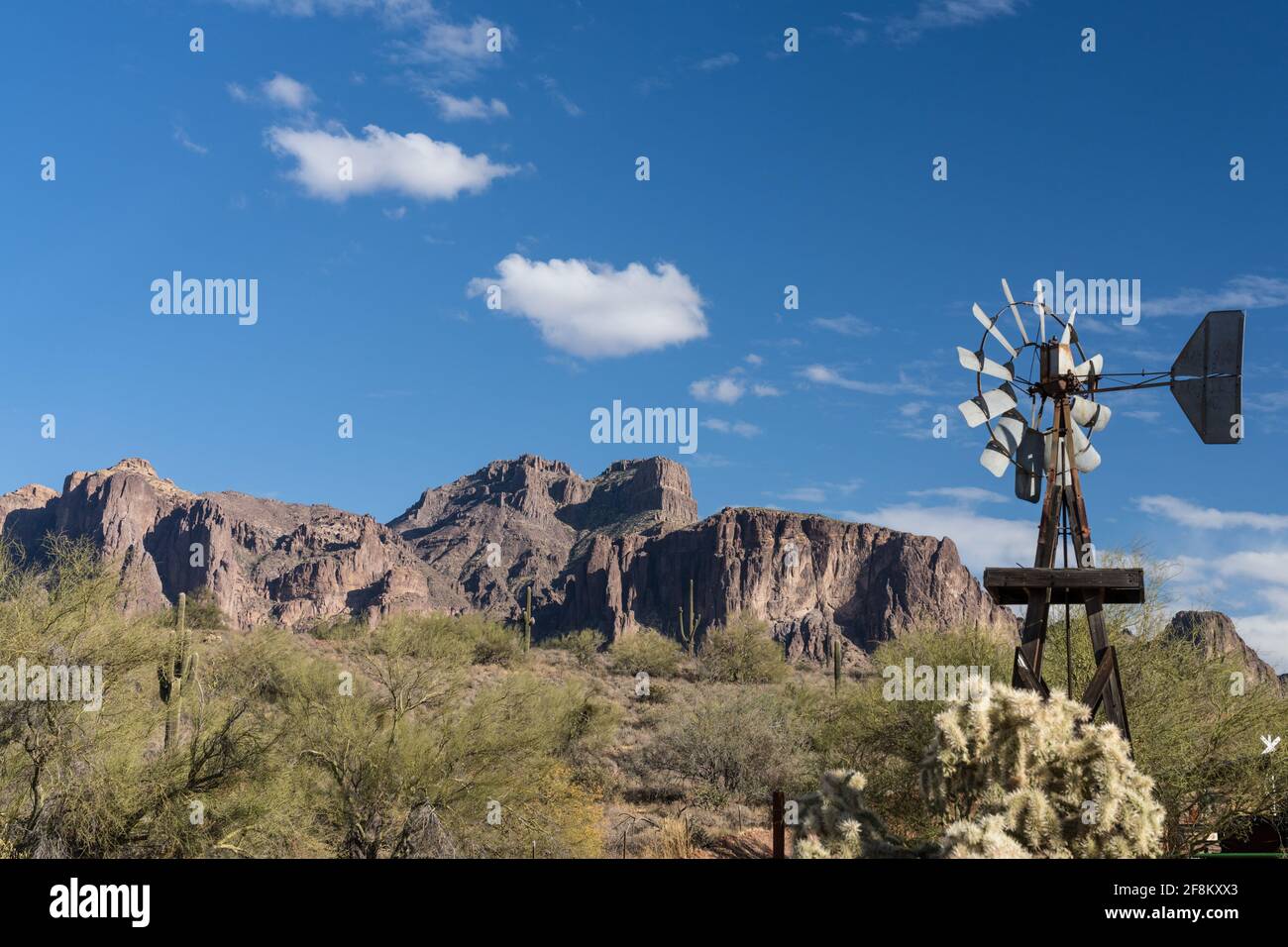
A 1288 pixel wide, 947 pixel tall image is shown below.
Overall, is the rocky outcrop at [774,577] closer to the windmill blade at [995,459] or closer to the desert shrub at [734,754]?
the desert shrub at [734,754]

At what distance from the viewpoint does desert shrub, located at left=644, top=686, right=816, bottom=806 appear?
2397 cm

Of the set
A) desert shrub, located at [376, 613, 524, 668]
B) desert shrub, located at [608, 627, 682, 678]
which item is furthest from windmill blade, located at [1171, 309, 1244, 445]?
desert shrub, located at [608, 627, 682, 678]

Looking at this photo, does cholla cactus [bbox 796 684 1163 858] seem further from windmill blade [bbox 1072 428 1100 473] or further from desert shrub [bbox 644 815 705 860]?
desert shrub [bbox 644 815 705 860]

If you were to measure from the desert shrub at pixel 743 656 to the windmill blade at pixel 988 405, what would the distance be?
35.0m

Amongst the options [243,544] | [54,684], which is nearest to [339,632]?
[54,684]

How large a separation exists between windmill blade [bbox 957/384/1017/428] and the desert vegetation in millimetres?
2815

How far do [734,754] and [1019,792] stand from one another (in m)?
→ 17.4

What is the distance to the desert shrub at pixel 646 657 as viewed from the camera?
4944 centimetres

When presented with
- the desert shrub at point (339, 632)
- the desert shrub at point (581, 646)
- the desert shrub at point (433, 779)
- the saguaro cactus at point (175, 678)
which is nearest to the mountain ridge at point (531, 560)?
the desert shrub at point (581, 646)

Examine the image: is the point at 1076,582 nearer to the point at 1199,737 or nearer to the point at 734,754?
the point at 1199,737

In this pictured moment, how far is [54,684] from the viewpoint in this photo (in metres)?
13.9

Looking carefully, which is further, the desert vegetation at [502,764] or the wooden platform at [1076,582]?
the wooden platform at [1076,582]
